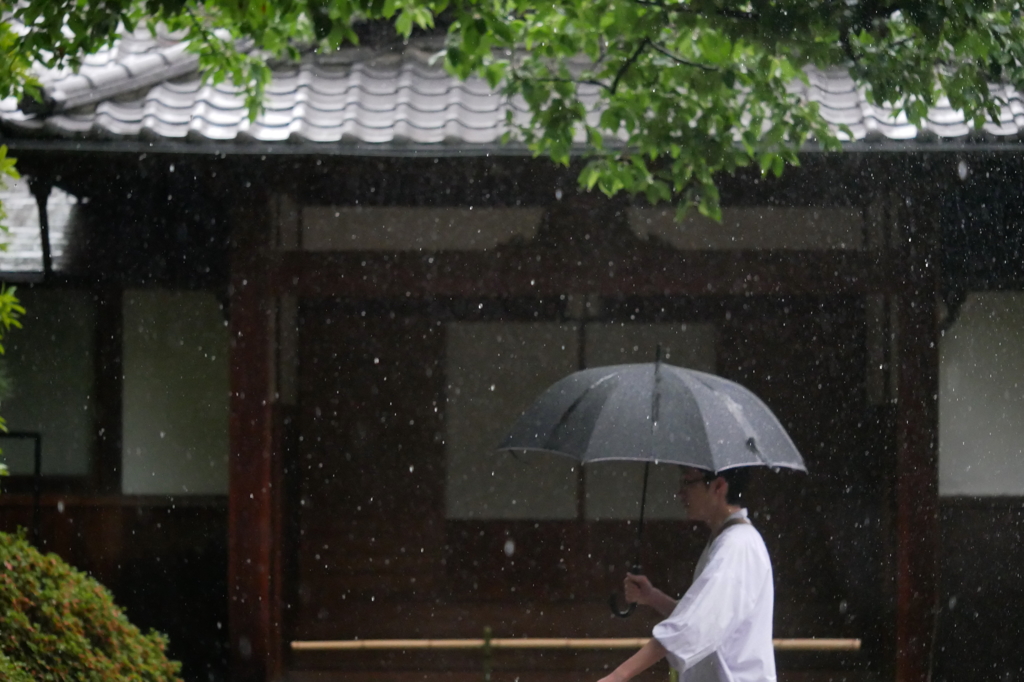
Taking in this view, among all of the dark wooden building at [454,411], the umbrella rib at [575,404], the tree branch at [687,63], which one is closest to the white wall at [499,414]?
the dark wooden building at [454,411]

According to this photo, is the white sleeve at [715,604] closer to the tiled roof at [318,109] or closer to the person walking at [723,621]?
the person walking at [723,621]

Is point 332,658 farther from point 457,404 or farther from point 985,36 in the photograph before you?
point 985,36

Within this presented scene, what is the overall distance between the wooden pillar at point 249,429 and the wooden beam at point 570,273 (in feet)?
0.61

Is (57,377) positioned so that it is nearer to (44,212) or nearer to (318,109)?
(44,212)

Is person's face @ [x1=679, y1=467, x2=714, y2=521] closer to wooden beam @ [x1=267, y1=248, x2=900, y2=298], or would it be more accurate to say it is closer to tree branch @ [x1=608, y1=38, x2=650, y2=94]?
tree branch @ [x1=608, y1=38, x2=650, y2=94]

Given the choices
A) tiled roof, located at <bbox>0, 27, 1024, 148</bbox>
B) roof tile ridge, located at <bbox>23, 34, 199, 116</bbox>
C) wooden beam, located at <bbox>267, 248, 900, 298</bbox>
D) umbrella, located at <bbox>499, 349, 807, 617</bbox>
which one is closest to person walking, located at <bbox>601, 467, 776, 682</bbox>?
umbrella, located at <bbox>499, 349, 807, 617</bbox>

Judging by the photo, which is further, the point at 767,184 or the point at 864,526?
the point at 864,526

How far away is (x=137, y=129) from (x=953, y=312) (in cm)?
561

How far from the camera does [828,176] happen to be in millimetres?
7602

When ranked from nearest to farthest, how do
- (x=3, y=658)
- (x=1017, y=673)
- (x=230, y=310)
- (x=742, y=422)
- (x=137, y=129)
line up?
(x=742, y=422), (x=3, y=658), (x=137, y=129), (x=230, y=310), (x=1017, y=673)

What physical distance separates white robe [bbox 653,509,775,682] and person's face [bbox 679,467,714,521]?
0.42 feet

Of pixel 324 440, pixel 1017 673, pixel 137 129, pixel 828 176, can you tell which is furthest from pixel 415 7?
pixel 1017 673

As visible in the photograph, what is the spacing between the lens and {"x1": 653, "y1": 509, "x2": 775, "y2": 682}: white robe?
3.47 m

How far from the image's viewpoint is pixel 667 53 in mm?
6117
